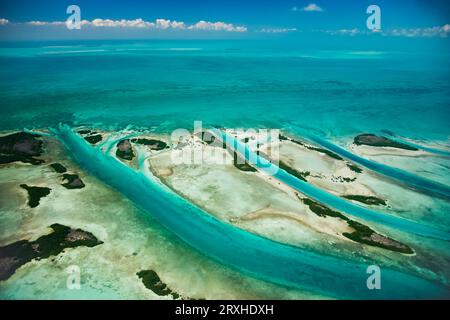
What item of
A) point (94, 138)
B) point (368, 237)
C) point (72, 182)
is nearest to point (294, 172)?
point (368, 237)

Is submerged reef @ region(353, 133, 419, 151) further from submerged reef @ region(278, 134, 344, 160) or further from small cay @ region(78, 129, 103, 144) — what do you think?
small cay @ region(78, 129, 103, 144)

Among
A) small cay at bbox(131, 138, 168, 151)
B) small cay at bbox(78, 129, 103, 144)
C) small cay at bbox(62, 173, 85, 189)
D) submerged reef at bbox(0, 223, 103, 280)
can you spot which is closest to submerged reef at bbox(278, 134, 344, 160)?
small cay at bbox(131, 138, 168, 151)

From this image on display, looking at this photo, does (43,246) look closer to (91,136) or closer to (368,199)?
(91,136)

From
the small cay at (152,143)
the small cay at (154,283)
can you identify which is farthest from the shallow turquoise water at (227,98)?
the small cay at (154,283)
